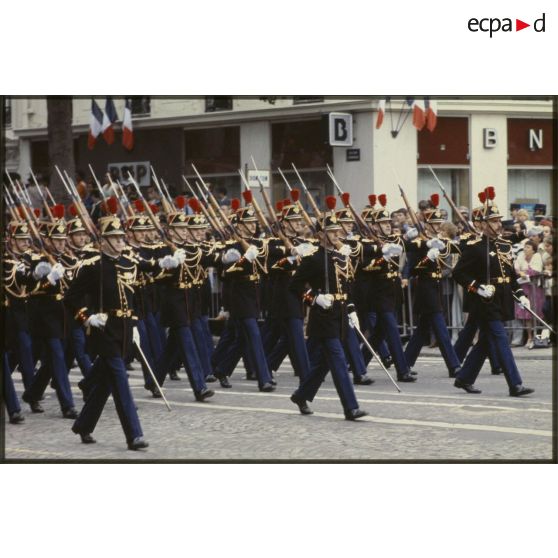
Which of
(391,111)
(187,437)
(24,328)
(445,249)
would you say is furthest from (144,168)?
(187,437)

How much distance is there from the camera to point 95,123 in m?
19.3

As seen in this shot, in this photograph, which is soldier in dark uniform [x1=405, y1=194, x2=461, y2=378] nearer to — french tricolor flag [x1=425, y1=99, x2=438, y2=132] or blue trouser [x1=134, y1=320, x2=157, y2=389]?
french tricolor flag [x1=425, y1=99, x2=438, y2=132]

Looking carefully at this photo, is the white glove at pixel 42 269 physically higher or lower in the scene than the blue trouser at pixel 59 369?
higher

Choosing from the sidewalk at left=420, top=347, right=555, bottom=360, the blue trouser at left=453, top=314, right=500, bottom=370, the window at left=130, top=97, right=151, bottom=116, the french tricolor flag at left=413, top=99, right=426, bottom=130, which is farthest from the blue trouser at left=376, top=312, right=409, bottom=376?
the window at left=130, top=97, right=151, bottom=116

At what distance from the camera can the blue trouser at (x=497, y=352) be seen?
45.6 ft

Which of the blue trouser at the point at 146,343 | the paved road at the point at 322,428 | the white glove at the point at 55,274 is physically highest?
the white glove at the point at 55,274

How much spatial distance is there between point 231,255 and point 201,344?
116 cm

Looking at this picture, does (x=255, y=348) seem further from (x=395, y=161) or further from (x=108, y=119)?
(x=395, y=161)

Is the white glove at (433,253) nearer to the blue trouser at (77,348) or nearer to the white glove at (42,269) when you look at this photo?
the blue trouser at (77,348)

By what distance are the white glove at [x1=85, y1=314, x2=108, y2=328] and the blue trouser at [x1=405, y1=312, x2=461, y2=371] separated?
18.4 feet

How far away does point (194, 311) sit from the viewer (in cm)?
1502

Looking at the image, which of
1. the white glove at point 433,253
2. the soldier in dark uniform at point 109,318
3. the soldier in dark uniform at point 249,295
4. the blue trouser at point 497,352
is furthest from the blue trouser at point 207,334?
the soldier in dark uniform at point 109,318

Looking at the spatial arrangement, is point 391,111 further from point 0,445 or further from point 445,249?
point 0,445

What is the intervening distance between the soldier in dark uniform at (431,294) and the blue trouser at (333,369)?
332cm
